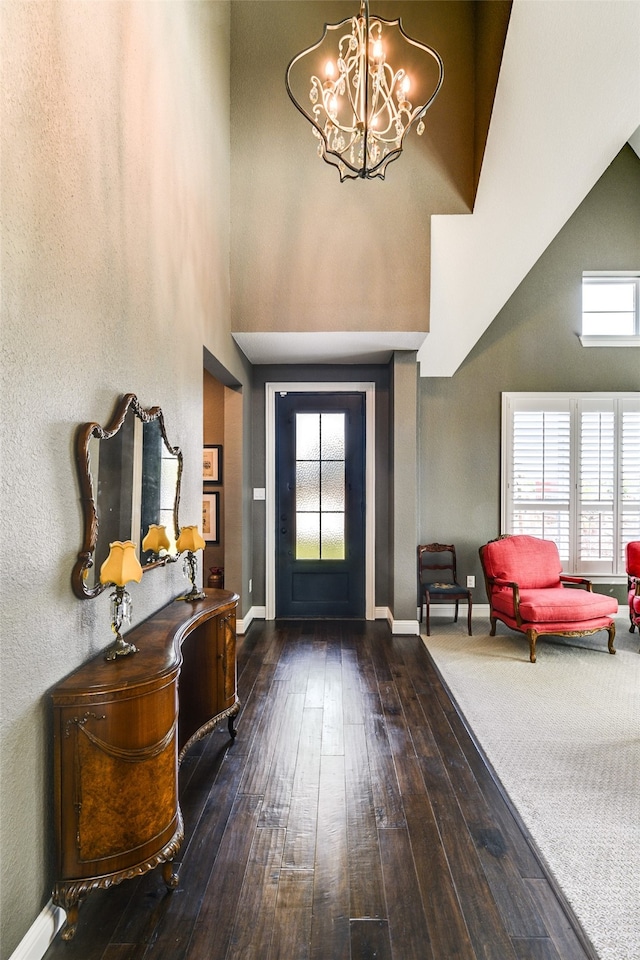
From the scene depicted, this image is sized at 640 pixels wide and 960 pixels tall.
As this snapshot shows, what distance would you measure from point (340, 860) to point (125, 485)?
5.59 feet

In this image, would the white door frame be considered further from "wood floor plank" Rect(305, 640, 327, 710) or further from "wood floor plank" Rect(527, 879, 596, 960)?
"wood floor plank" Rect(527, 879, 596, 960)

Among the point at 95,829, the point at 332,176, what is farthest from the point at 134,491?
the point at 332,176

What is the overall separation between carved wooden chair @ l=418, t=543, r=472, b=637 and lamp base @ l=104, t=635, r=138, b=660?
3.86m

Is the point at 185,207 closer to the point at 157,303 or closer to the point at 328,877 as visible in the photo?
the point at 157,303

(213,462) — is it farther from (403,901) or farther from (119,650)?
(403,901)

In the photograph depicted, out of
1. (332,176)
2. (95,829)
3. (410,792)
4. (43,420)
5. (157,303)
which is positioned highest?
(332,176)

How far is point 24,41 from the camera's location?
1.57 metres

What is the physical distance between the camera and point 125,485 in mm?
2305

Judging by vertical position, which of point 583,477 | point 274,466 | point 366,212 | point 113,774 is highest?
point 366,212

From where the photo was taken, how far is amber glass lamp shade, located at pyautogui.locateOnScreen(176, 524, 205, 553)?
296 centimetres

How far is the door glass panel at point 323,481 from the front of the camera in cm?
577

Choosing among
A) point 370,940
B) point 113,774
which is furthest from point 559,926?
point 113,774

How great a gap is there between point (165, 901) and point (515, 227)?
4488 millimetres

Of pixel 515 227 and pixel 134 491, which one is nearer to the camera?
pixel 134 491
